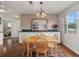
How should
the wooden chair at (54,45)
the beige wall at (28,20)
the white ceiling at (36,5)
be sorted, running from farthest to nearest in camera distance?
the beige wall at (28,20) → the white ceiling at (36,5) → the wooden chair at (54,45)

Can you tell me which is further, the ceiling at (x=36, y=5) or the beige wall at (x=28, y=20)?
the beige wall at (x=28, y=20)

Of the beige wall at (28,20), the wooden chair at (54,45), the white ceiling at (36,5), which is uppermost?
the white ceiling at (36,5)

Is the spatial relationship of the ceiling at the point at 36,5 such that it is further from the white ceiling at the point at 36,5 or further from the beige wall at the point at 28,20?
the beige wall at the point at 28,20

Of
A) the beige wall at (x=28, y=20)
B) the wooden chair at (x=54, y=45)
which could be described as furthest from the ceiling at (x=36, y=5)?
the beige wall at (x=28, y=20)

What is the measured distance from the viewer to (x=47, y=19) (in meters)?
10.7

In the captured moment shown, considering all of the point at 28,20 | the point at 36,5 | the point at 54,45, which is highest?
the point at 36,5

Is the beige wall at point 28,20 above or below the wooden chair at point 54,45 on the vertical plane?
above

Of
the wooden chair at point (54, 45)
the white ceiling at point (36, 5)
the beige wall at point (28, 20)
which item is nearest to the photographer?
the wooden chair at point (54, 45)

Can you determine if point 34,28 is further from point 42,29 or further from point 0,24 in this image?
point 0,24

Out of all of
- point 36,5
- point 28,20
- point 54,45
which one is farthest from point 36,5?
point 28,20

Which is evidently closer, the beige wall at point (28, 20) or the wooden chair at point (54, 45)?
the wooden chair at point (54, 45)

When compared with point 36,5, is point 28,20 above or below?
below

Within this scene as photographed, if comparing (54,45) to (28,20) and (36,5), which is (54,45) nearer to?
(36,5)

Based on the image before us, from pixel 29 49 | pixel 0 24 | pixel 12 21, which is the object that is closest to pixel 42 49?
pixel 29 49
